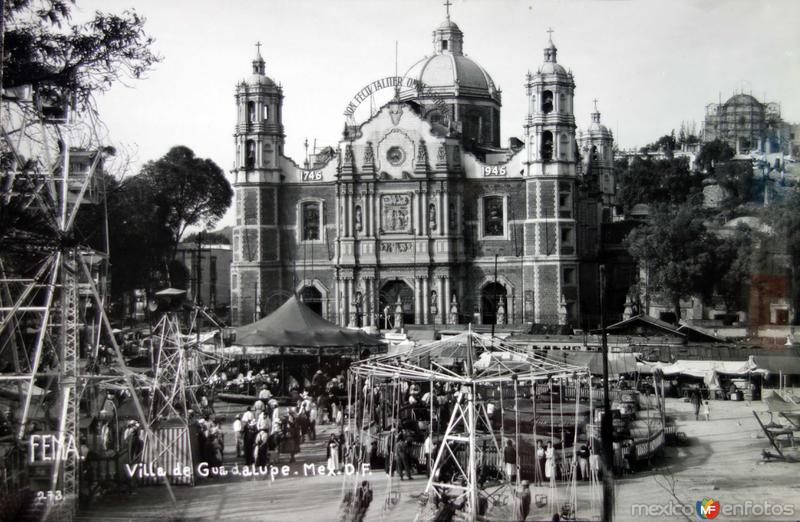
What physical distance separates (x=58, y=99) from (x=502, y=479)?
9.79 m

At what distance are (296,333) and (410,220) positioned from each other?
17.6 meters

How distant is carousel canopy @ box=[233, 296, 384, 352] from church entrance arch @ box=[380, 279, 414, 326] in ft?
48.9

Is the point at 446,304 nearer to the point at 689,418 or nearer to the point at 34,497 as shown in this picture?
the point at 689,418

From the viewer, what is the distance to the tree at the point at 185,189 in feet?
129

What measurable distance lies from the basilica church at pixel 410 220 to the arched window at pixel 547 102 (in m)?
0.04

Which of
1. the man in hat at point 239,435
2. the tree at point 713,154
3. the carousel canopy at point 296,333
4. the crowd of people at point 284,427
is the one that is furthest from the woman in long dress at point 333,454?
the tree at point 713,154

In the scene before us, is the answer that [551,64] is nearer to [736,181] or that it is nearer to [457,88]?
[457,88]

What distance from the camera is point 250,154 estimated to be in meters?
44.6

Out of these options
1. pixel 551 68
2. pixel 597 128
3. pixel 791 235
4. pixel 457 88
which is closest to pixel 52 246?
pixel 791 235

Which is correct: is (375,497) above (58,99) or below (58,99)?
below

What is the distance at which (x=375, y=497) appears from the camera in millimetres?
16062

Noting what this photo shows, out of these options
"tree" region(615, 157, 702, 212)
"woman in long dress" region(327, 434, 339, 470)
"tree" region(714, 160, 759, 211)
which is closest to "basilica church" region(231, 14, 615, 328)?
"tree" region(714, 160, 759, 211)

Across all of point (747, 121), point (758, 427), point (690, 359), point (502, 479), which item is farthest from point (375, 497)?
point (747, 121)

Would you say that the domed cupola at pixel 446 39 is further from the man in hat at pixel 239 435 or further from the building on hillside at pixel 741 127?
the man in hat at pixel 239 435
